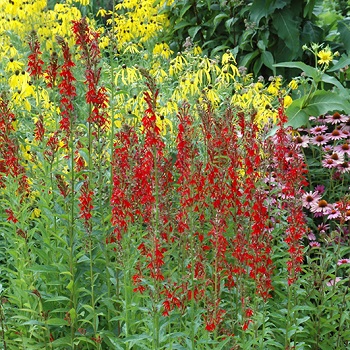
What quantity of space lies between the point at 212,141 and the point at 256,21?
3311mm

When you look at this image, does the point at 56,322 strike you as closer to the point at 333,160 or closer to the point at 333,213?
the point at 333,213

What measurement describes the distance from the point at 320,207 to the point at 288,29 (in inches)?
78.4

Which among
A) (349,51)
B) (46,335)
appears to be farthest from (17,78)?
(349,51)

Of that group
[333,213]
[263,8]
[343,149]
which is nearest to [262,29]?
[263,8]

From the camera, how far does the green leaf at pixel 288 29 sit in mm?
5414

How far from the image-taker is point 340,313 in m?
2.96

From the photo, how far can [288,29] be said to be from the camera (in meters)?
5.42

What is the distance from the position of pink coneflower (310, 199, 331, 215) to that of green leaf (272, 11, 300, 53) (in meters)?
1.89

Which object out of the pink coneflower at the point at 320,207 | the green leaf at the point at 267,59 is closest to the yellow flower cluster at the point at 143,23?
the green leaf at the point at 267,59

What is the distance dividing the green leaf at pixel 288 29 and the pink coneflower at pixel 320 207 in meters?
1.89

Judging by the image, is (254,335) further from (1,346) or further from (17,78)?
(17,78)

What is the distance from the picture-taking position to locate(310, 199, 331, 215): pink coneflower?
390cm

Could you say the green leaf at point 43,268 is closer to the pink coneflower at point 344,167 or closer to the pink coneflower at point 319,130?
the pink coneflower at point 344,167

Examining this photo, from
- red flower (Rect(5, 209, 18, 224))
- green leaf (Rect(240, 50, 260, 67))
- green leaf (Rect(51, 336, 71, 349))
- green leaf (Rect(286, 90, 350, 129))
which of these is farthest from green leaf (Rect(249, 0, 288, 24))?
green leaf (Rect(51, 336, 71, 349))
